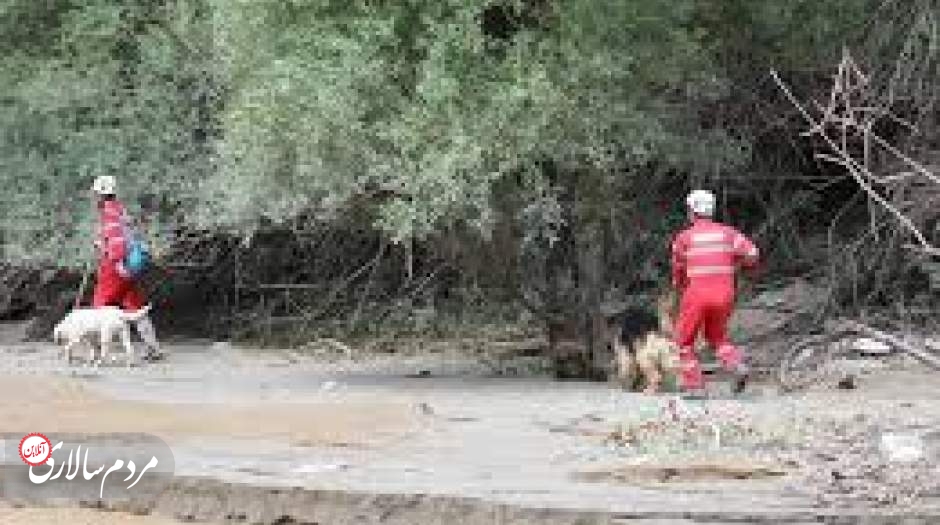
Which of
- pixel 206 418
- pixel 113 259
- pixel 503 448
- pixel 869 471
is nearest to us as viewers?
pixel 869 471

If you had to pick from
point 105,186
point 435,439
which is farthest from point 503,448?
point 105,186

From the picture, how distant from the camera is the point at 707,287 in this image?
51.5 feet

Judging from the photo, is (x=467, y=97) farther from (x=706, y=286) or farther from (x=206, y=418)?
(x=206, y=418)

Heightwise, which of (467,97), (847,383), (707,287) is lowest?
(847,383)

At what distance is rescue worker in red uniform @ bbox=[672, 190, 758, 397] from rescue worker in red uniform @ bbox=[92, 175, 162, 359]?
6792 mm

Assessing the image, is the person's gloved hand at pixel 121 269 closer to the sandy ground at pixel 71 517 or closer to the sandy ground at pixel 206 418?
the sandy ground at pixel 206 418

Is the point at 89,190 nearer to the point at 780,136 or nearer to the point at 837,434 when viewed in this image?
the point at 780,136

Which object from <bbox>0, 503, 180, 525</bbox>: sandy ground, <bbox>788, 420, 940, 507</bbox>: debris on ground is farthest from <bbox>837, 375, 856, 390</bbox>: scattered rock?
<bbox>0, 503, 180, 525</bbox>: sandy ground

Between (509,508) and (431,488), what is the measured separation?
855 millimetres

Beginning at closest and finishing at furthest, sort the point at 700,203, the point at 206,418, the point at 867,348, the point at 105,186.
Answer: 1. the point at 206,418
2. the point at 700,203
3. the point at 867,348
4. the point at 105,186

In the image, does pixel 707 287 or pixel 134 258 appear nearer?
pixel 707 287

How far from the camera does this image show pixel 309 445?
1196 centimetres

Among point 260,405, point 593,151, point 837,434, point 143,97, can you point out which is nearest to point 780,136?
point 593,151

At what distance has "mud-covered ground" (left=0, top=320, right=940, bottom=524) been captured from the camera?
9297 millimetres
